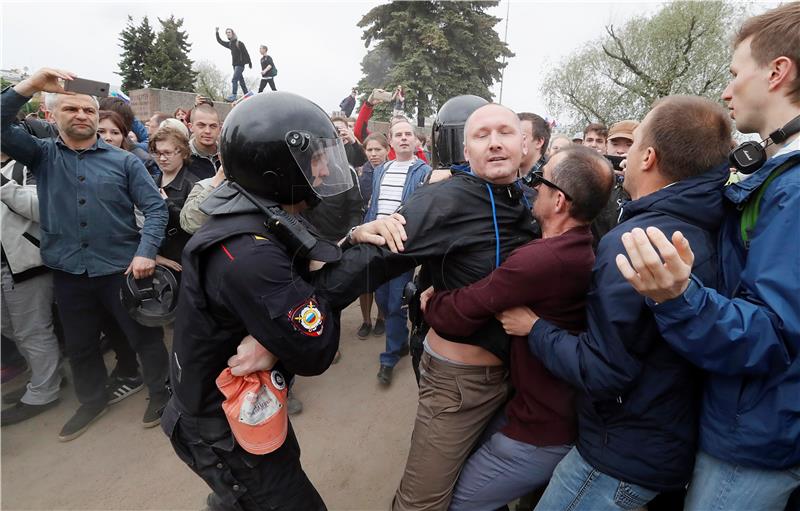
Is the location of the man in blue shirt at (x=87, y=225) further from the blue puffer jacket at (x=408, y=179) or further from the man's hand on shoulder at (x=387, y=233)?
the man's hand on shoulder at (x=387, y=233)

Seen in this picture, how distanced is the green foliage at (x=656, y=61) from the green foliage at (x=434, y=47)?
215 inches

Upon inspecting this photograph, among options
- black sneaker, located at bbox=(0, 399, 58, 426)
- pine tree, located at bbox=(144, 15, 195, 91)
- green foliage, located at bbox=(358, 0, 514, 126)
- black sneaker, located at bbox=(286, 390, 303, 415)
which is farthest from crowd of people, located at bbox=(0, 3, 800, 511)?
pine tree, located at bbox=(144, 15, 195, 91)

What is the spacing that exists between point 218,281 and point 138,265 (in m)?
→ 2.12

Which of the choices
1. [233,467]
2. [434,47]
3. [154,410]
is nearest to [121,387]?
[154,410]

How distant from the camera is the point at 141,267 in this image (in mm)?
3020

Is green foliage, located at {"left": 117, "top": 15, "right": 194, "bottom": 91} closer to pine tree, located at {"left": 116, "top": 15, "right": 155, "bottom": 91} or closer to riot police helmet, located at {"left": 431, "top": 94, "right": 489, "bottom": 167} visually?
pine tree, located at {"left": 116, "top": 15, "right": 155, "bottom": 91}

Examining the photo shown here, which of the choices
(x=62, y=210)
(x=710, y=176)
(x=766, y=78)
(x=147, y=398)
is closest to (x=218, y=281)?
(x=710, y=176)

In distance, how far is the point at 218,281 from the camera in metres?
1.37

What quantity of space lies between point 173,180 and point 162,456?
7.64 ft

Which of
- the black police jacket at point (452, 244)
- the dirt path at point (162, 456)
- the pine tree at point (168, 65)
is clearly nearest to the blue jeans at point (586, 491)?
the black police jacket at point (452, 244)

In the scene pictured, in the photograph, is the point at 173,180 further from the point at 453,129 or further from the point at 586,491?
the point at 586,491

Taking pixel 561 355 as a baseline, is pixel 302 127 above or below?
above

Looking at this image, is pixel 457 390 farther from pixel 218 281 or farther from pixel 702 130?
pixel 702 130

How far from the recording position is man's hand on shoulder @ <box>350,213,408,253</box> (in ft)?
4.95
